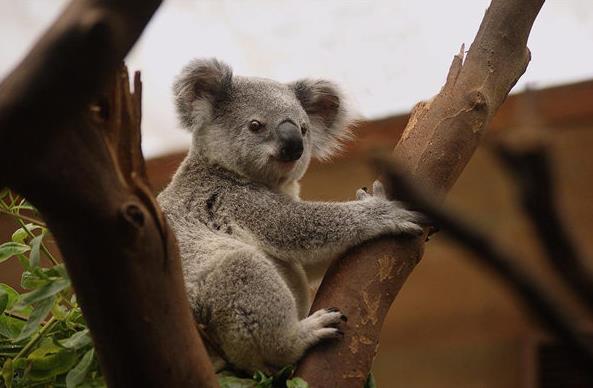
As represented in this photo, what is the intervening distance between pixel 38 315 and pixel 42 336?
0.61 ft

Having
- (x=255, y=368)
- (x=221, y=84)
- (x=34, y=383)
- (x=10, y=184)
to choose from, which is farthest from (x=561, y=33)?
(x=10, y=184)

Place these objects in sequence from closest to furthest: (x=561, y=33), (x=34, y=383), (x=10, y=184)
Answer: (x=10, y=184), (x=34, y=383), (x=561, y=33)

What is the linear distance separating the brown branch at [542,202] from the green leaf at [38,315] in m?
1.88

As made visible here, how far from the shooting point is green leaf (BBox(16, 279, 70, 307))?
7.20ft

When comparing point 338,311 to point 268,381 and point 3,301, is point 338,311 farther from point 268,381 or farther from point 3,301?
point 3,301

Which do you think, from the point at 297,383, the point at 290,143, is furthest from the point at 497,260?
the point at 290,143

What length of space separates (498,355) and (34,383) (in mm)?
5274

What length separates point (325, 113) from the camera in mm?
3980

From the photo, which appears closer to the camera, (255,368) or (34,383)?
(34,383)

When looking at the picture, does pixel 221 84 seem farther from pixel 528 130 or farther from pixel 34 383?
pixel 528 130

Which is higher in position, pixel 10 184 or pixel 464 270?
pixel 464 270

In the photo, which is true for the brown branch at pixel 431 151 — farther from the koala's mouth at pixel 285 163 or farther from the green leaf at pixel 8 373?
the green leaf at pixel 8 373

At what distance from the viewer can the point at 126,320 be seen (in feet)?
5.33

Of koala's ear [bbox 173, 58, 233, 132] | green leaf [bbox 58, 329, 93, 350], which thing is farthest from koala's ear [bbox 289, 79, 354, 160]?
green leaf [bbox 58, 329, 93, 350]
